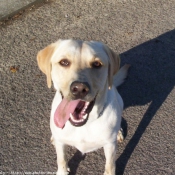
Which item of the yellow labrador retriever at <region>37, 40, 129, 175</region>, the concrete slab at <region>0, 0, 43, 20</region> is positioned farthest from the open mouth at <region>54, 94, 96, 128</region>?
the concrete slab at <region>0, 0, 43, 20</region>

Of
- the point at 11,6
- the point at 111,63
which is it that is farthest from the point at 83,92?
the point at 11,6

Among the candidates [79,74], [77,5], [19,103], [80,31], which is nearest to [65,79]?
[79,74]

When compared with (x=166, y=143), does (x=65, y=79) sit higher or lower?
higher

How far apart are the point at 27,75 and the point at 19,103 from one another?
466mm

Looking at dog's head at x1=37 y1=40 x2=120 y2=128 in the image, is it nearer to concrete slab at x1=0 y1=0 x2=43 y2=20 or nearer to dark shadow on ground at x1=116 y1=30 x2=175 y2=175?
dark shadow on ground at x1=116 y1=30 x2=175 y2=175

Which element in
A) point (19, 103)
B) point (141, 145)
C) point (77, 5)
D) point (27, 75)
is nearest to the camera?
point (141, 145)

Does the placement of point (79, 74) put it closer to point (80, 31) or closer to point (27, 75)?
→ point (27, 75)

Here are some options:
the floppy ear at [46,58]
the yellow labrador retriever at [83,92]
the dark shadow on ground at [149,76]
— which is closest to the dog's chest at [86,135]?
the yellow labrador retriever at [83,92]

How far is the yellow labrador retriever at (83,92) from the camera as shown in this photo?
280 centimetres

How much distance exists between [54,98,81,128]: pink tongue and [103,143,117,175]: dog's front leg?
0.53 meters

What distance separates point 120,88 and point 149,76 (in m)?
0.43

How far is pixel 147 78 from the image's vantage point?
4.53 m

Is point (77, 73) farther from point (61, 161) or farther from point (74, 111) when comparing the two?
point (61, 161)

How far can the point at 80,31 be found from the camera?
5191 millimetres
